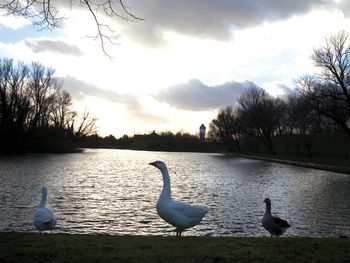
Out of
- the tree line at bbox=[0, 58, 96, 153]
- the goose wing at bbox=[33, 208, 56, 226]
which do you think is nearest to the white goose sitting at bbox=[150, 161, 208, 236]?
the goose wing at bbox=[33, 208, 56, 226]

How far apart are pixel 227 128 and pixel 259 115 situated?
42337 mm

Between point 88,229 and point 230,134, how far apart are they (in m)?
132

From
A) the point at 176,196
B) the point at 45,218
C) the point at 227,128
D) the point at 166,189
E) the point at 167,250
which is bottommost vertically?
the point at 176,196

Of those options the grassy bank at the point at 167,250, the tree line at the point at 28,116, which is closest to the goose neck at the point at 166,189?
the grassy bank at the point at 167,250

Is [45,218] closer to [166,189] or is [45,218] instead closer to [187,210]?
[166,189]

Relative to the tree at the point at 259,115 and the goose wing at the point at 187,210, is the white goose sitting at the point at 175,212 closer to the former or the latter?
the goose wing at the point at 187,210

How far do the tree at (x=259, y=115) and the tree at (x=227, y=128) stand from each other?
21.4 metres

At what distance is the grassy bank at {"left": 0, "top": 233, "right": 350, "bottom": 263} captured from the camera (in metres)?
6.76

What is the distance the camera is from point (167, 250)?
7246 millimetres

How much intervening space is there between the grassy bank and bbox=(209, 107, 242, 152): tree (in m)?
125

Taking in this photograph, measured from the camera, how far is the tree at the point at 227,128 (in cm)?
13966

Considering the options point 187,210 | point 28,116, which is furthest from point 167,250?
point 28,116

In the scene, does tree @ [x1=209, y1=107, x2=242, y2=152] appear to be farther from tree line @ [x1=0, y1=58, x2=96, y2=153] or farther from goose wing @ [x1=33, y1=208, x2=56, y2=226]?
goose wing @ [x1=33, y1=208, x2=56, y2=226]

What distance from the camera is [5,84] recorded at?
284ft
